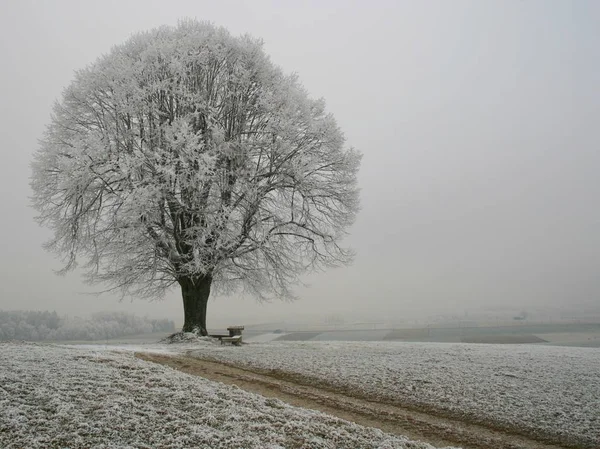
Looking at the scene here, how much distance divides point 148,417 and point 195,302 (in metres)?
13.7

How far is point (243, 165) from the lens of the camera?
1997 cm

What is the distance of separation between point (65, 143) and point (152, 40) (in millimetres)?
6229

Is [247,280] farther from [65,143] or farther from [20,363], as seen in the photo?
[20,363]

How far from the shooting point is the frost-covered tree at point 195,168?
1841 cm

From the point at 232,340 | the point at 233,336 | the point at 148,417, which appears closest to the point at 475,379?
the point at 148,417

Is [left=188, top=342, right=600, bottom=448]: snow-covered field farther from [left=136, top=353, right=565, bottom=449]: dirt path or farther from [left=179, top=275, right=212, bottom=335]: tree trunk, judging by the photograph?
[left=179, top=275, right=212, bottom=335]: tree trunk

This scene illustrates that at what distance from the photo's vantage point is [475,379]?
11281mm

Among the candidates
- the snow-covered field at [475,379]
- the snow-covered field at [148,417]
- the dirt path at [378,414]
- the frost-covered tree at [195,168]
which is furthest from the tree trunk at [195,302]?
the snow-covered field at [148,417]

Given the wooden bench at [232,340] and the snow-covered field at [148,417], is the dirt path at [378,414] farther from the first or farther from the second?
the wooden bench at [232,340]

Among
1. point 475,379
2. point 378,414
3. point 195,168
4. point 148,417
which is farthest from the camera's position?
point 195,168

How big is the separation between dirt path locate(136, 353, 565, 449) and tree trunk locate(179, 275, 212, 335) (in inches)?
326

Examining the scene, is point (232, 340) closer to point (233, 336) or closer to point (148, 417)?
point (233, 336)

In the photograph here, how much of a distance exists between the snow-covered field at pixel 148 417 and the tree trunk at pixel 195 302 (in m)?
10.7

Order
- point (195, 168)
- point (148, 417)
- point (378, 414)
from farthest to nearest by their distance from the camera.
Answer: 1. point (195, 168)
2. point (378, 414)
3. point (148, 417)
